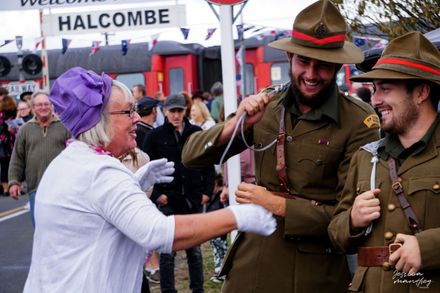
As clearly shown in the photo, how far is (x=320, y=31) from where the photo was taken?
3.91 meters

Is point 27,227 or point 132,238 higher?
point 132,238

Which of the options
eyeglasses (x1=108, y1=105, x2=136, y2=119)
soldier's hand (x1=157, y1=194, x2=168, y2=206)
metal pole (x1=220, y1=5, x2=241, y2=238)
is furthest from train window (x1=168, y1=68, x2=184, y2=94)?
eyeglasses (x1=108, y1=105, x2=136, y2=119)

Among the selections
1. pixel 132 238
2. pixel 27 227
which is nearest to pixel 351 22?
pixel 132 238

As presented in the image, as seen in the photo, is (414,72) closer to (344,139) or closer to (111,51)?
(344,139)

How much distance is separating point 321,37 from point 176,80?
952 inches

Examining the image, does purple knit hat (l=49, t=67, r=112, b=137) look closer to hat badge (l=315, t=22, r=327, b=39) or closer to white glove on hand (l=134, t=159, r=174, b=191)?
white glove on hand (l=134, t=159, r=174, b=191)

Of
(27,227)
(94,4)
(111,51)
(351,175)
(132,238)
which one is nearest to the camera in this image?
(132,238)

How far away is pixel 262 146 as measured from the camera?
3982mm

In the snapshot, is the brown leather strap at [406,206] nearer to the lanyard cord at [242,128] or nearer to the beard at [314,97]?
the beard at [314,97]

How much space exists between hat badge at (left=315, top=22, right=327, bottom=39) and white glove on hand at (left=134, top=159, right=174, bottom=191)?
959 mm

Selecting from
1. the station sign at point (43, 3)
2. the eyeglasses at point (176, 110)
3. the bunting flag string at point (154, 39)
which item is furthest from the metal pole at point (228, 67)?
the bunting flag string at point (154, 39)

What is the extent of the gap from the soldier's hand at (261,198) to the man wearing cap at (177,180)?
453cm

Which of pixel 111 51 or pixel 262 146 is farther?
pixel 111 51

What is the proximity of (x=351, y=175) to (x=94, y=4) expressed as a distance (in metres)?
7.96
